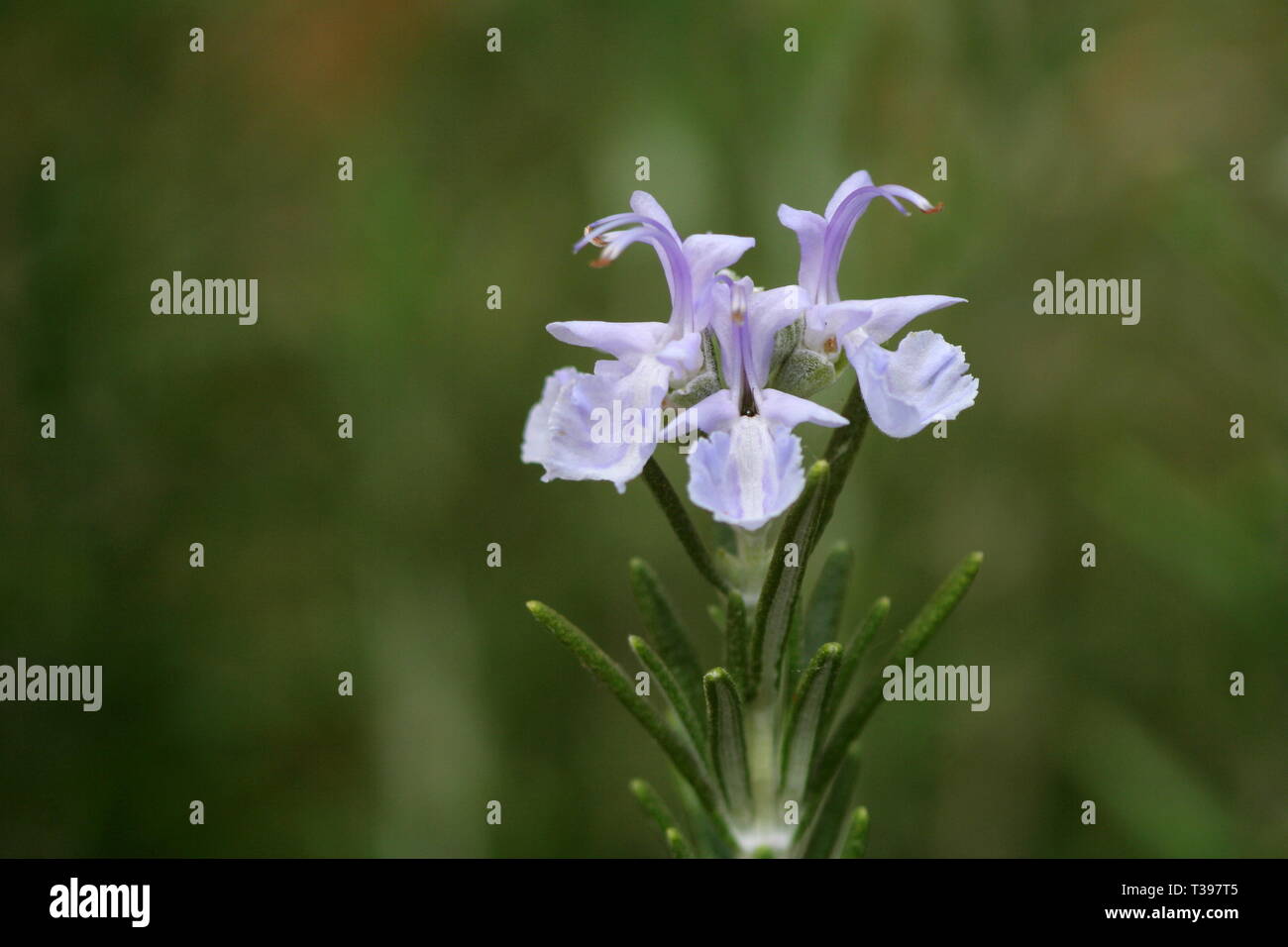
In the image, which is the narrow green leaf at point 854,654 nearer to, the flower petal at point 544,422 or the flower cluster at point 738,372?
the flower cluster at point 738,372

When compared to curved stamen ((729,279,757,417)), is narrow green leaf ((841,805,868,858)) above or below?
below

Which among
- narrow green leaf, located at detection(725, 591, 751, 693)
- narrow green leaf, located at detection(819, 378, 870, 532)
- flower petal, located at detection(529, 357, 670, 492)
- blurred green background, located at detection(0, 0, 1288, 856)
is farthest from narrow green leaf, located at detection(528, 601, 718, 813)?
blurred green background, located at detection(0, 0, 1288, 856)

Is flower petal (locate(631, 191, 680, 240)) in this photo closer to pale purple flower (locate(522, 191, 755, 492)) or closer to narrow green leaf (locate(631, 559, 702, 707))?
pale purple flower (locate(522, 191, 755, 492))

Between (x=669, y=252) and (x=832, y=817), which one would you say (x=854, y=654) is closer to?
(x=832, y=817)

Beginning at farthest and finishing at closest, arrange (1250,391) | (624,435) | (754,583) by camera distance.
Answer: (1250,391) → (754,583) → (624,435)

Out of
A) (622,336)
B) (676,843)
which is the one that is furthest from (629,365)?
(676,843)

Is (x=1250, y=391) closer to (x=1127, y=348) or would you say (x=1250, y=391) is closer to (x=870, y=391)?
(x=1127, y=348)

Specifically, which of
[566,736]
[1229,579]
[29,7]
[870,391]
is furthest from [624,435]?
[29,7]
